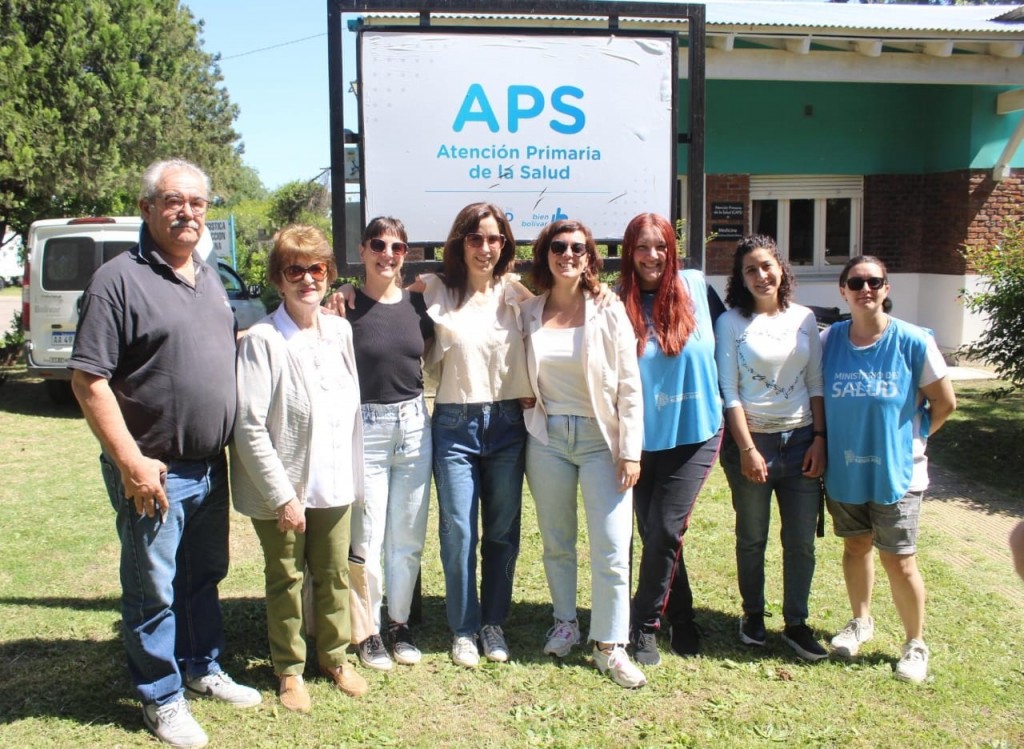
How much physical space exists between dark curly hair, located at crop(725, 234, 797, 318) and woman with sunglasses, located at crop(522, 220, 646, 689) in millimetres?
573

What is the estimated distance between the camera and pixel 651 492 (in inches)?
154

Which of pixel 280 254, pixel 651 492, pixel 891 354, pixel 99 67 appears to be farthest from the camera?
pixel 99 67

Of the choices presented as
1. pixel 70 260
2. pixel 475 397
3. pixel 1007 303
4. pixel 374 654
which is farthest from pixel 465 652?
pixel 70 260

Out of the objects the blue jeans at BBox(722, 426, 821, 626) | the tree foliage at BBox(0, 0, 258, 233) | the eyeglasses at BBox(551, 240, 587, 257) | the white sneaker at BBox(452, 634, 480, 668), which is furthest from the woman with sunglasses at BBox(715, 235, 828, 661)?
the tree foliage at BBox(0, 0, 258, 233)

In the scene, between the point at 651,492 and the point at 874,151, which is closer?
the point at 651,492

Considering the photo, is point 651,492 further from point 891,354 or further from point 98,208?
point 98,208

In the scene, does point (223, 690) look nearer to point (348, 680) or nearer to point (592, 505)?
point (348, 680)

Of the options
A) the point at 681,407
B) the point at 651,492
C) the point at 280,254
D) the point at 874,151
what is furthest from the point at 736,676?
the point at 874,151

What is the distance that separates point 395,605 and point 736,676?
1.49 meters

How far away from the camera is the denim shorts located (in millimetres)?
3668

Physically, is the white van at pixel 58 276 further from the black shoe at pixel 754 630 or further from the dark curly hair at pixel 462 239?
the black shoe at pixel 754 630

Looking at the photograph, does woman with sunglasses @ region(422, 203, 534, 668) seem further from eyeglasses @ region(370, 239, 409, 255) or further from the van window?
the van window

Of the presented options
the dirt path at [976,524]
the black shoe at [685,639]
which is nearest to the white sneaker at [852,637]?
the black shoe at [685,639]

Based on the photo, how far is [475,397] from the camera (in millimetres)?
3715
